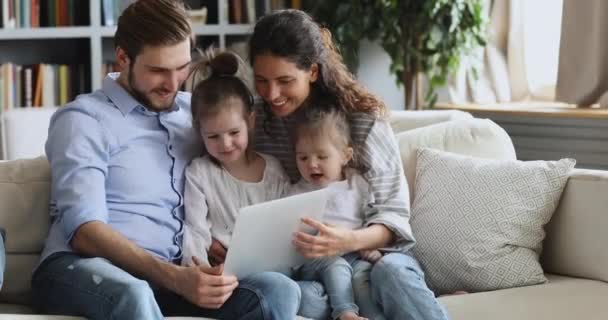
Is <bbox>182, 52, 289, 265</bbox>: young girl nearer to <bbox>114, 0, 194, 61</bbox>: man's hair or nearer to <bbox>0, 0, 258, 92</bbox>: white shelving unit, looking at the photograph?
<bbox>114, 0, 194, 61</bbox>: man's hair

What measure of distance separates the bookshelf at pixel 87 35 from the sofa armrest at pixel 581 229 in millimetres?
2183

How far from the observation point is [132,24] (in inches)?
95.7

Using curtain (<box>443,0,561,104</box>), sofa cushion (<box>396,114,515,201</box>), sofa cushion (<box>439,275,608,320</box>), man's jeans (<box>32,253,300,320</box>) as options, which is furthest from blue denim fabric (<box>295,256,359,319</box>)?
curtain (<box>443,0,561,104</box>)

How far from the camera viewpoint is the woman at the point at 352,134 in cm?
235

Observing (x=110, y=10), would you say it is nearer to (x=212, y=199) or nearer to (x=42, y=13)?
(x=42, y=13)

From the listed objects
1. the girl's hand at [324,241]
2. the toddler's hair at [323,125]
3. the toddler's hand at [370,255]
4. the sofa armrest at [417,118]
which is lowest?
the toddler's hand at [370,255]

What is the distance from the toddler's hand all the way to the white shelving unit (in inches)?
73.7

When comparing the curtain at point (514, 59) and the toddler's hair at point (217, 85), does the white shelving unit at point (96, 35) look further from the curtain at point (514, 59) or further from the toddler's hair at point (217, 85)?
the toddler's hair at point (217, 85)

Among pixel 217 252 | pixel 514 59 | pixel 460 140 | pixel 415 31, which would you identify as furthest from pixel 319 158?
pixel 514 59

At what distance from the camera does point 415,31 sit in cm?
440

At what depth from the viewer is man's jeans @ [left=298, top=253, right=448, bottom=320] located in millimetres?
2291

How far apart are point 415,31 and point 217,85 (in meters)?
2.09

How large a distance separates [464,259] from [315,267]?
39cm

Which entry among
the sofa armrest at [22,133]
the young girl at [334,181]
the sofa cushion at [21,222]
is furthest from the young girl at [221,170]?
the sofa armrest at [22,133]
